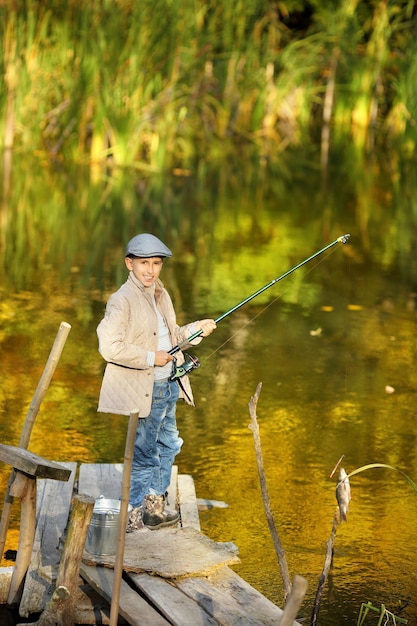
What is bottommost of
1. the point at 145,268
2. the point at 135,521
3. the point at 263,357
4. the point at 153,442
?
the point at 135,521

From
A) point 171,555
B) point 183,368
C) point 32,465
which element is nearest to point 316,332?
point 183,368

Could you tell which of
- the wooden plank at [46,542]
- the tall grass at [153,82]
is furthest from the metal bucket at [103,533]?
the tall grass at [153,82]

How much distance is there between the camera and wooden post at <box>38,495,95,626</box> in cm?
454

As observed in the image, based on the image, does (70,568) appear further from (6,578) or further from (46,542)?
(46,542)

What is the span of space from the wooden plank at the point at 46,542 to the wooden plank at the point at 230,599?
0.46 metres

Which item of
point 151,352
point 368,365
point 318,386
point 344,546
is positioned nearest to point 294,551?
point 344,546

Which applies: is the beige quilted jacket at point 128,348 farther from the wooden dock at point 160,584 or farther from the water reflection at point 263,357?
the water reflection at point 263,357

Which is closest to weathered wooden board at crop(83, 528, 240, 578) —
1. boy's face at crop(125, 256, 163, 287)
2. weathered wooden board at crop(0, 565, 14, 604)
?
weathered wooden board at crop(0, 565, 14, 604)

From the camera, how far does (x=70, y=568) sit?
4.59 meters

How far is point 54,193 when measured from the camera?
15.5 m

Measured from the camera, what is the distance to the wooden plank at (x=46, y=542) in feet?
15.7

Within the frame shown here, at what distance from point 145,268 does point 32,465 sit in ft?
3.42

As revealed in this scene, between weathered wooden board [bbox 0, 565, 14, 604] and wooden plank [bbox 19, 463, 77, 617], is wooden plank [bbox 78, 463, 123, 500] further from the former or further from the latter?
weathered wooden board [bbox 0, 565, 14, 604]

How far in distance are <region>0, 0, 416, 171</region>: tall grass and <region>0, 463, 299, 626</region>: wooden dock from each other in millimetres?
12185
